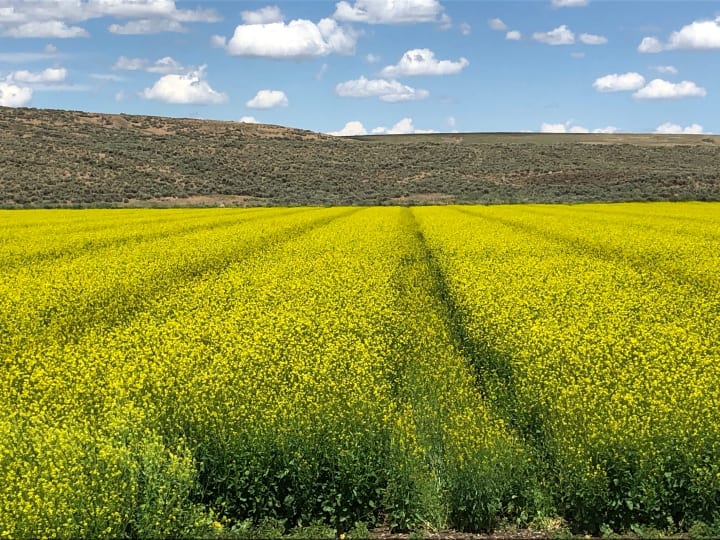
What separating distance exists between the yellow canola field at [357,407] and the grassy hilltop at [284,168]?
1835 inches

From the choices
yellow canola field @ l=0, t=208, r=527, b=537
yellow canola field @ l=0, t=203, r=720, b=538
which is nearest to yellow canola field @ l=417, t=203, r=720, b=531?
yellow canola field @ l=0, t=203, r=720, b=538

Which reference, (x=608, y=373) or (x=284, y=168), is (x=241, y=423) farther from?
(x=284, y=168)

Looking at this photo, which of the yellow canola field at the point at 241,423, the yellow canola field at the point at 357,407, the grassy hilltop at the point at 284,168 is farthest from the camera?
the grassy hilltop at the point at 284,168

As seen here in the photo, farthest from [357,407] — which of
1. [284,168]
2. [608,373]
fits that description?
[284,168]

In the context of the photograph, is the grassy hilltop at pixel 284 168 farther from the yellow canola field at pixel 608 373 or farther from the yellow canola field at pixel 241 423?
the yellow canola field at pixel 241 423

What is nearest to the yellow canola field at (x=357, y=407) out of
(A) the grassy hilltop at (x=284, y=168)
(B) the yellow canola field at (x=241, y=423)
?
(B) the yellow canola field at (x=241, y=423)

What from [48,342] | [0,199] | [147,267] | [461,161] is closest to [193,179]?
[0,199]

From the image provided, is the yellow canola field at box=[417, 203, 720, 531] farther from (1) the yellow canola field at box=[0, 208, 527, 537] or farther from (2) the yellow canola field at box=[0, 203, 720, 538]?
(1) the yellow canola field at box=[0, 208, 527, 537]

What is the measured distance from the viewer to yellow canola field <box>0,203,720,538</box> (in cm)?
678

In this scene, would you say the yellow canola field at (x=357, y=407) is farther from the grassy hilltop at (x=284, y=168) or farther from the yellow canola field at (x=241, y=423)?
the grassy hilltop at (x=284, y=168)

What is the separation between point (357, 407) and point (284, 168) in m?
77.9

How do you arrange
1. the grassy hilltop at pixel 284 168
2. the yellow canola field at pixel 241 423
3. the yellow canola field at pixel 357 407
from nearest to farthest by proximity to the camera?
the yellow canola field at pixel 241 423 < the yellow canola field at pixel 357 407 < the grassy hilltop at pixel 284 168

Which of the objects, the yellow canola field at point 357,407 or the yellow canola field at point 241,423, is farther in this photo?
the yellow canola field at point 357,407

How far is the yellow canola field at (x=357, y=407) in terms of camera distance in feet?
22.2
